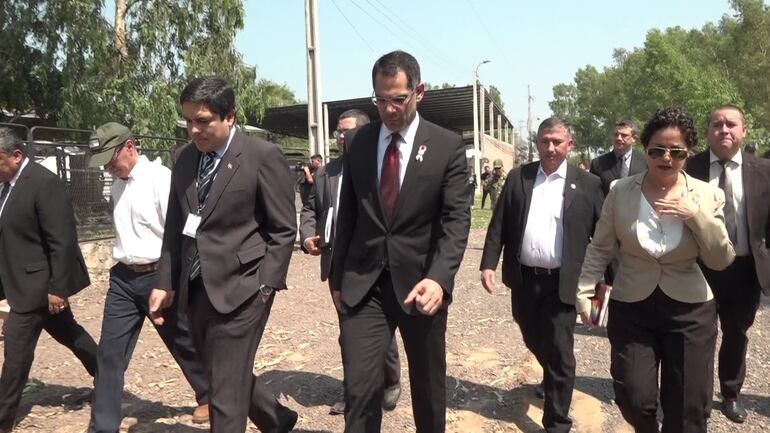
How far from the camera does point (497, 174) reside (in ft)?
71.1

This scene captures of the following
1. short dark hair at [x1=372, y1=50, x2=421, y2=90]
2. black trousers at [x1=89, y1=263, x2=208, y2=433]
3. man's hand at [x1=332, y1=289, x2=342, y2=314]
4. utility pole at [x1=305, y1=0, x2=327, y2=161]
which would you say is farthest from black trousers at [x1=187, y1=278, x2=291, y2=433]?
utility pole at [x1=305, y1=0, x2=327, y2=161]

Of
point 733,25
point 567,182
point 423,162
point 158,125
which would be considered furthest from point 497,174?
point 733,25

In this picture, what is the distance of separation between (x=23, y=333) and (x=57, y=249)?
628 mm

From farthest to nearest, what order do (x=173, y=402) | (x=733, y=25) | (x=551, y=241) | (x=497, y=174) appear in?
(x=733, y=25)
(x=497, y=174)
(x=173, y=402)
(x=551, y=241)

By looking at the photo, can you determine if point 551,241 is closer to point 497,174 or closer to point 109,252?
point 109,252

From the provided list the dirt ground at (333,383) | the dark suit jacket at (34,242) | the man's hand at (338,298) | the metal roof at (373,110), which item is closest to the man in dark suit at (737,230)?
the dirt ground at (333,383)

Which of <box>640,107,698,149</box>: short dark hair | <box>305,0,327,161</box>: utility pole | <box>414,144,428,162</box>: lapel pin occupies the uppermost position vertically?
<box>305,0,327,161</box>: utility pole

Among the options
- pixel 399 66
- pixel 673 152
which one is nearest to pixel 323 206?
pixel 399 66

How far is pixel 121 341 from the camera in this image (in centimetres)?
422

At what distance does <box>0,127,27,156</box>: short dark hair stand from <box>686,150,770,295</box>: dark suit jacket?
4990mm

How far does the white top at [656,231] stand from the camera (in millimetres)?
3232

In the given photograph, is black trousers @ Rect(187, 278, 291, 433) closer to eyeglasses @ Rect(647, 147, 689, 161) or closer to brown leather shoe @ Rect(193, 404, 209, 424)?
brown leather shoe @ Rect(193, 404, 209, 424)

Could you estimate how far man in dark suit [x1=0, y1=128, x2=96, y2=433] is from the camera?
4.45 meters

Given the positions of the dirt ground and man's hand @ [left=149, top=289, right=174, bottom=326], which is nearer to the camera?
man's hand @ [left=149, top=289, right=174, bottom=326]
